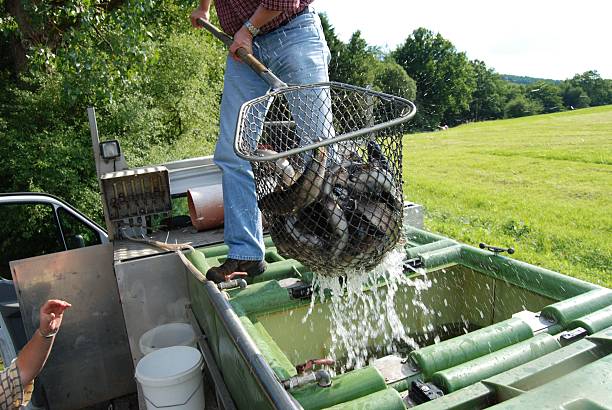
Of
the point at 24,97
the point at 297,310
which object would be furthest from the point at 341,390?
the point at 24,97

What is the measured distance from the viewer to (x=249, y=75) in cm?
316

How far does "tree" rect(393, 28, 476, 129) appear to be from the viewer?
4238cm

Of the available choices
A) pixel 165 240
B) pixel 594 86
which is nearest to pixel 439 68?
pixel 594 86

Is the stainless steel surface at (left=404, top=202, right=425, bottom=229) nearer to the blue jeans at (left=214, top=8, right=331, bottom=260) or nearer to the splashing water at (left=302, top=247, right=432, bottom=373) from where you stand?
the splashing water at (left=302, top=247, right=432, bottom=373)

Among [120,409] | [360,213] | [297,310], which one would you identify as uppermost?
[360,213]

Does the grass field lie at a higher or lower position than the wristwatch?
lower

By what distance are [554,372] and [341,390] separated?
80 cm

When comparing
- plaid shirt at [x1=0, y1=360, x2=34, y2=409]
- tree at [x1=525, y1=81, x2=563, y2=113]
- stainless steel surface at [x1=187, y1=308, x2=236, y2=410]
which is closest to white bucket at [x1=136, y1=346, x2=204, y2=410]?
stainless steel surface at [x1=187, y1=308, x2=236, y2=410]

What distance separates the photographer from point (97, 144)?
14.0 ft

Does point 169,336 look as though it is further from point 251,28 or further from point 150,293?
point 251,28

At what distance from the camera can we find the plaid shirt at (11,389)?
9.18ft

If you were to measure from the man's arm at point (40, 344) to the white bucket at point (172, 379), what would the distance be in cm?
53

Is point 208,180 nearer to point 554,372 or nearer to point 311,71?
point 311,71

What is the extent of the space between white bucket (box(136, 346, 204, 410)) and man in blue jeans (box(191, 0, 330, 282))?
501 mm
